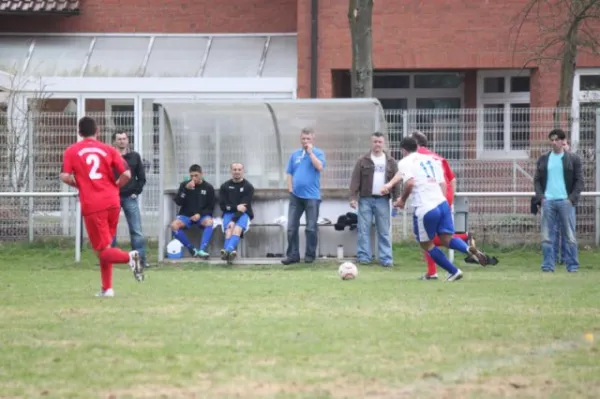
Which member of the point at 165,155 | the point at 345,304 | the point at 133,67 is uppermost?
the point at 133,67

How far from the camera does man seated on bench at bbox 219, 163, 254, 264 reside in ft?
71.4

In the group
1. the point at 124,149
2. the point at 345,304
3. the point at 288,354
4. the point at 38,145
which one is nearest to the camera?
the point at 288,354

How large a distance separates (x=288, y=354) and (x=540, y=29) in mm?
20204

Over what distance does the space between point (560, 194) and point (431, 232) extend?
4.35 meters

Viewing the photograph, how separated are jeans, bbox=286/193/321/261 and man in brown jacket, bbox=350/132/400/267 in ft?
2.24

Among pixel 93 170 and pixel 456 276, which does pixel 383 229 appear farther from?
pixel 93 170

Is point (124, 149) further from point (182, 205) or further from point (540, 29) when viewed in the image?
point (540, 29)

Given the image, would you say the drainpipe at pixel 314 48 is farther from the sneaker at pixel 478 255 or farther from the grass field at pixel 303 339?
the sneaker at pixel 478 255

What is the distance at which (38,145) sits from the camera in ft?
79.4

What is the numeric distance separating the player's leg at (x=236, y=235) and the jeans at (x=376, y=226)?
6.00 feet

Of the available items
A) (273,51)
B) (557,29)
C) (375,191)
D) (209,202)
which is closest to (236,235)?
Result: (209,202)

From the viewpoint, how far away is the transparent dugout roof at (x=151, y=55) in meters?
29.1

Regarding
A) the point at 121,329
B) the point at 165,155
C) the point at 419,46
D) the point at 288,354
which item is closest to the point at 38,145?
the point at 165,155

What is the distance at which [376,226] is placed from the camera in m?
21.5
